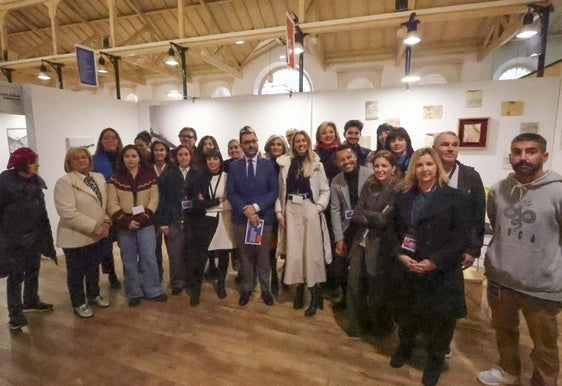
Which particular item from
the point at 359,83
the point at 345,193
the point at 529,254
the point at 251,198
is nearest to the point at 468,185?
the point at 529,254

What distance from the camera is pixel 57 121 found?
4652 millimetres

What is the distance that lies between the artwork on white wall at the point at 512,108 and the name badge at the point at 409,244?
3621 millimetres

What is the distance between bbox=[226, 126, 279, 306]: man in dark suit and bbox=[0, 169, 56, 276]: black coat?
1643 millimetres

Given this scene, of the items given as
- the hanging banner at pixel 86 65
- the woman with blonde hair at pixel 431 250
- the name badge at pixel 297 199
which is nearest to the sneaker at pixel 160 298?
the name badge at pixel 297 199

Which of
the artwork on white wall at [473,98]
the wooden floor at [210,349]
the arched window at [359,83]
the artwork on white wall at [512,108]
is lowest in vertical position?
the wooden floor at [210,349]

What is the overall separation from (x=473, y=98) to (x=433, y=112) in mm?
534

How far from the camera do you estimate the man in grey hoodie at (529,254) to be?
64.8 inches

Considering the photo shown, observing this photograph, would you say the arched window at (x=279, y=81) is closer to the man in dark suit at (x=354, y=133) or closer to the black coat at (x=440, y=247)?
the man in dark suit at (x=354, y=133)

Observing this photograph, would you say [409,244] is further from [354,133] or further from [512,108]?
[512,108]

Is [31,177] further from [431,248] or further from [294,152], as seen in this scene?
[431,248]

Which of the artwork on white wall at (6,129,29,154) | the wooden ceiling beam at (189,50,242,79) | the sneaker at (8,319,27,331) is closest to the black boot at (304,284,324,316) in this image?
the sneaker at (8,319,27,331)

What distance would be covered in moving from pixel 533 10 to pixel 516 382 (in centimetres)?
457

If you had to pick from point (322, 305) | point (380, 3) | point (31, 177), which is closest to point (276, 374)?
point (322, 305)

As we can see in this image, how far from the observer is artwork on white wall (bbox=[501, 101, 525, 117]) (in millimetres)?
4195
